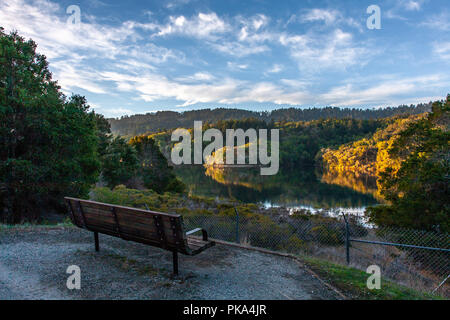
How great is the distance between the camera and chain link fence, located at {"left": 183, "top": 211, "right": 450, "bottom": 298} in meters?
8.11

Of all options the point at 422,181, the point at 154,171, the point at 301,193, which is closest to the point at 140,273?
the point at 422,181

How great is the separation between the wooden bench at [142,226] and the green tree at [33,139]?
20.4ft

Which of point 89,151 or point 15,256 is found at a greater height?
point 89,151

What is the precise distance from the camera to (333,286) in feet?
14.1

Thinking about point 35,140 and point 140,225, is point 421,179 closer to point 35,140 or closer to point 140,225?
point 140,225

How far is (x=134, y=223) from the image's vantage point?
4.42 meters

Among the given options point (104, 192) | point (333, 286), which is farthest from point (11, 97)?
point (333, 286)

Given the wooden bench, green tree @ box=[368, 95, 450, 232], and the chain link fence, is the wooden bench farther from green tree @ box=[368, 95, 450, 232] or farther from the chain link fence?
green tree @ box=[368, 95, 450, 232]

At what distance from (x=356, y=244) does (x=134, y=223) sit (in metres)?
12.0

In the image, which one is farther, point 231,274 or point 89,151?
point 89,151
